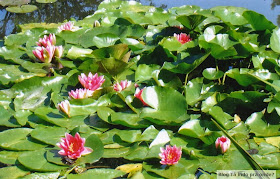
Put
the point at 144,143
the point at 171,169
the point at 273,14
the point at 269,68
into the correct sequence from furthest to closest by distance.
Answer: the point at 273,14, the point at 269,68, the point at 144,143, the point at 171,169

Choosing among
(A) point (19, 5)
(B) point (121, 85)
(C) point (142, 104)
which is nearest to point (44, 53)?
(B) point (121, 85)

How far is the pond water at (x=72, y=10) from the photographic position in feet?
15.0

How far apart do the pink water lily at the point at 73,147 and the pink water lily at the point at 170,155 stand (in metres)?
0.40

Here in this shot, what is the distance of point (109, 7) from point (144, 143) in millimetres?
2501

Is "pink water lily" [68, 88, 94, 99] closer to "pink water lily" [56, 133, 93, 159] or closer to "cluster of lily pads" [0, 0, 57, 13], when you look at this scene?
"pink water lily" [56, 133, 93, 159]

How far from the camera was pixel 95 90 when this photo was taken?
7.50ft

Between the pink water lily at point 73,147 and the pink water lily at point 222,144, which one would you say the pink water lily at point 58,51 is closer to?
the pink water lily at point 73,147

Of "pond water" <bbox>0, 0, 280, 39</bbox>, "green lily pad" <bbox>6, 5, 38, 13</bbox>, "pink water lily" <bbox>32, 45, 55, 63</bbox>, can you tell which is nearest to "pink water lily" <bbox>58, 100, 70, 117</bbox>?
"pink water lily" <bbox>32, 45, 55, 63</bbox>

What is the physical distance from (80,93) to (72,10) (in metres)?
3.04

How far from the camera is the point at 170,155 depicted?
1.76 meters

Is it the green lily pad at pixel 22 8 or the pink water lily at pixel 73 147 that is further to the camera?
the green lily pad at pixel 22 8

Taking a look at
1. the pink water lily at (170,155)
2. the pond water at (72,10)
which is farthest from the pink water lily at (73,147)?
the pond water at (72,10)

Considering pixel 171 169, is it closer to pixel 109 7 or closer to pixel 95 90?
pixel 95 90

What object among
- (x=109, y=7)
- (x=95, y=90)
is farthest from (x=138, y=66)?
(x=109, y=7)
